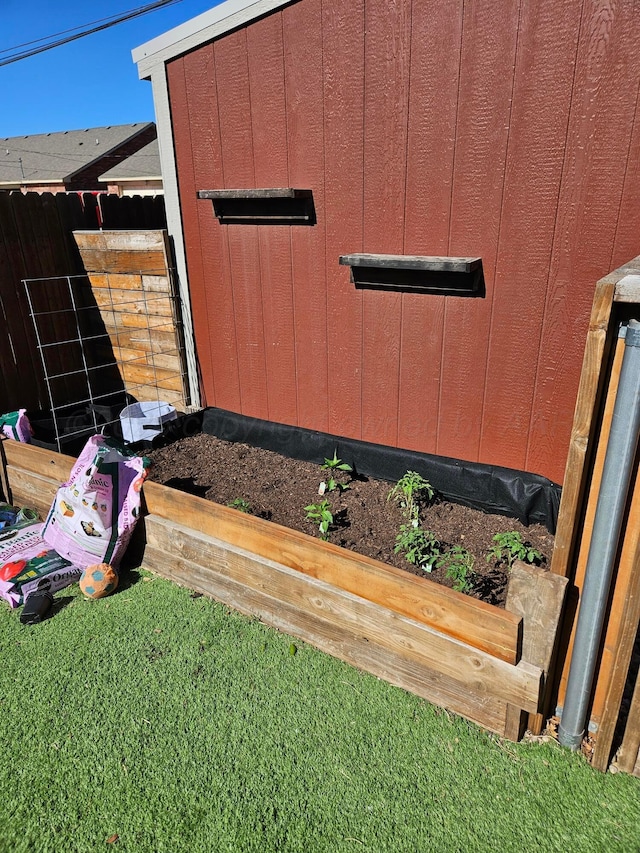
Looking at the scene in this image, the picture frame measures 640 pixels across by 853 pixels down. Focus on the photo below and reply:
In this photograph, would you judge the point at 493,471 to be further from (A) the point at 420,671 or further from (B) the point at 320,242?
(B) the point at 320,242

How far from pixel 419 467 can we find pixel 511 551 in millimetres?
800

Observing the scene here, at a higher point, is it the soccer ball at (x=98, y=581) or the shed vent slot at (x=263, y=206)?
the shed vent slot at (x=263, y=206)

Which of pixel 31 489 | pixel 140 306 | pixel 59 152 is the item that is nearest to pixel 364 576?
pixel 31 489

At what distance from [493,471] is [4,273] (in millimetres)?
3785

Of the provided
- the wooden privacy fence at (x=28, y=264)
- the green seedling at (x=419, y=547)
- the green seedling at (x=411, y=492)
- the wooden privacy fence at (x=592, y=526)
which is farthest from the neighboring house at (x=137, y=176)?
the wooden privacy fence at (x=592, y=526)

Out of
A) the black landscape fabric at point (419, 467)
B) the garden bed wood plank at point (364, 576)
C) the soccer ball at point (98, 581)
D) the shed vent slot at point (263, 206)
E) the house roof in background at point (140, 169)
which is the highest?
the house roof in background at point (140, 169)

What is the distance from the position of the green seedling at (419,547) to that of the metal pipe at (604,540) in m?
0.83

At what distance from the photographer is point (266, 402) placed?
3.87 meters

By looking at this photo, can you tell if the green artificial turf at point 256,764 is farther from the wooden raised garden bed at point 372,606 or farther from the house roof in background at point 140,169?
the house roof in background at point 140,169

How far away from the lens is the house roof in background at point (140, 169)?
17078mm

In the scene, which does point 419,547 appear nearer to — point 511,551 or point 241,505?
point 511,551

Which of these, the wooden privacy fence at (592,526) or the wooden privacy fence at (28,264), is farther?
the wooden privacy fence at (28,264)

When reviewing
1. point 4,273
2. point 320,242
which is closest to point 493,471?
point 320,242

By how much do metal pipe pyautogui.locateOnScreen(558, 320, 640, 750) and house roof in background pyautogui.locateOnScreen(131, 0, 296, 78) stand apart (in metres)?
2.71
